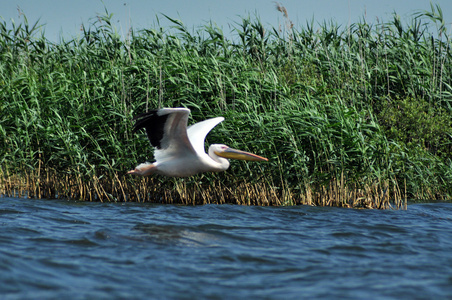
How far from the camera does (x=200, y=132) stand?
7.56 meters

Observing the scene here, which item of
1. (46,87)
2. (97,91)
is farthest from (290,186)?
(46,87)

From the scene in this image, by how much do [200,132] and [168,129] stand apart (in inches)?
32.5

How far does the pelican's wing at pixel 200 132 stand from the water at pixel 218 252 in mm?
939

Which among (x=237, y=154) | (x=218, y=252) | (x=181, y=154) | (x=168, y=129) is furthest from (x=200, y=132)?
(x=218, y=252)

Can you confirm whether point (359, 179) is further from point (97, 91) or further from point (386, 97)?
point (97, 91)

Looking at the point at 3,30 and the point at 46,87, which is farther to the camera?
the point at 3,30

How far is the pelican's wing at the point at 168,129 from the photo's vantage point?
635cm

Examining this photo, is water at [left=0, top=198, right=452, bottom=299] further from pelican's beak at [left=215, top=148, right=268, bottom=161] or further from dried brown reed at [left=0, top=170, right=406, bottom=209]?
pelican's beak at [left=215, top=148, right=268, bottom=161]

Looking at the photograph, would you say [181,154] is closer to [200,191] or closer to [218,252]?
[200,191]

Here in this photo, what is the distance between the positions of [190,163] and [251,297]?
3475 mm

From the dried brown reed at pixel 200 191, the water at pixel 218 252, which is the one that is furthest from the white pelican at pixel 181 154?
the dried brown reed at pixel 200 191

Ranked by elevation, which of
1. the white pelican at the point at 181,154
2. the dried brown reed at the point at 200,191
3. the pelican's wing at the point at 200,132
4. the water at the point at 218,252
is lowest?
the water at the point at 218,252

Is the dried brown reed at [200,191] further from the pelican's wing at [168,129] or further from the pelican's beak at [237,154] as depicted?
the pelican's wing at [168,129]

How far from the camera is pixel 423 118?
9727mm
